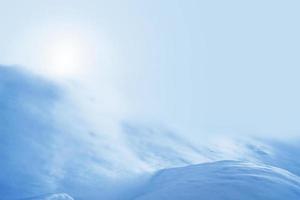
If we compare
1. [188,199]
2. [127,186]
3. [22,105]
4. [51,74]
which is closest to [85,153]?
[127,186]

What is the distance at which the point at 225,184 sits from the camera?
10359 mm

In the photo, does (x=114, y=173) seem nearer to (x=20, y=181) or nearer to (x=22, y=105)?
(x=20, y=181)

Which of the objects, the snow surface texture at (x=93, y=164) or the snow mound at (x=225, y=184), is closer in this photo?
the snow mound at (x=225, y=184)

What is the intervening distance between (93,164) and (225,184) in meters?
4.62

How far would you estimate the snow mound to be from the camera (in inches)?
389

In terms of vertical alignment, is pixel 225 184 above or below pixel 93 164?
below

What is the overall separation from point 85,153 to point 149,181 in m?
2.43

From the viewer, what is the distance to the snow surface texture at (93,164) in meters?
10.5

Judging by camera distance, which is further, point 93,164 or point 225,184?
point 93,164

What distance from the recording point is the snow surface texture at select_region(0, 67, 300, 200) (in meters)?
10.5

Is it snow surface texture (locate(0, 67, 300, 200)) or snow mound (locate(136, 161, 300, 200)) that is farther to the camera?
snow surface texture (locate(0, 67, 300, 200))

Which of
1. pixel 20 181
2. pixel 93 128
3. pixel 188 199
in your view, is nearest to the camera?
pixel 188 199

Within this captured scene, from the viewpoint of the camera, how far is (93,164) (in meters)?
12.7

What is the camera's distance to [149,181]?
12.6m
